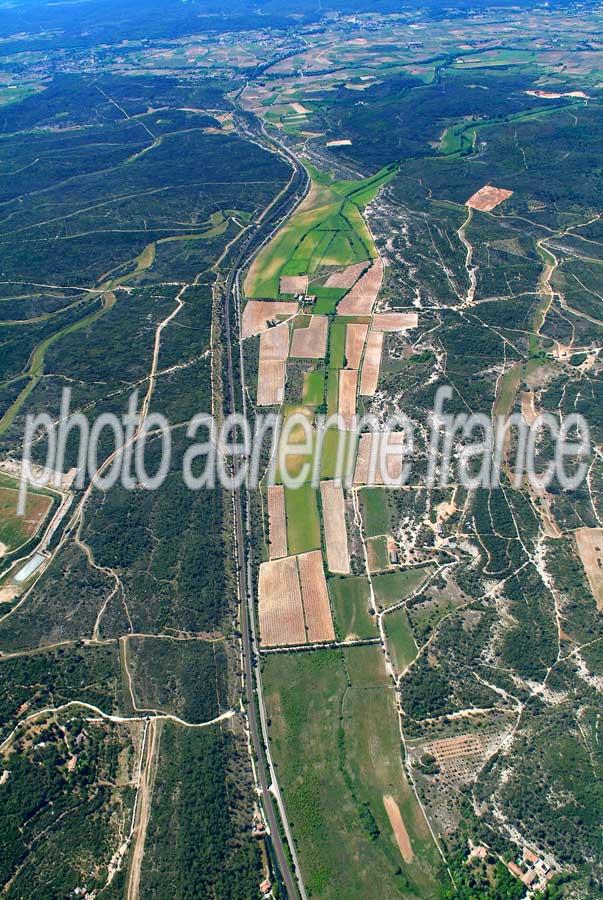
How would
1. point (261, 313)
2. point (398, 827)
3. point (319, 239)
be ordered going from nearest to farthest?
point (398, 827) → point (261, 313) → point (319, 239)

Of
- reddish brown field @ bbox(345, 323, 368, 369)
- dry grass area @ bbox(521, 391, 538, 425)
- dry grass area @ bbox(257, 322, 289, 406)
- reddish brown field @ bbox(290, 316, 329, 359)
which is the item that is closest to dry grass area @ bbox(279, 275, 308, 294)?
reddish brown field @ bbox(290, 316, 329, 359)

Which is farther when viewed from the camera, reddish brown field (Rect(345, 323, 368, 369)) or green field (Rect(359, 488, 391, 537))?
reddish brown field (Rect(345, 323, 368, 369))

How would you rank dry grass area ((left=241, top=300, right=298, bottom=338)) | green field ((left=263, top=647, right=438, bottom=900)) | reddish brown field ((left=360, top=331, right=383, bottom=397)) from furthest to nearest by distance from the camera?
dry grass area ((left=241, top=300, right=298, bottom=338))
reddish brown field ((left=360, top=331, right=383, bottom=397))
green field ((left=263, top=647, right=438, bottom=900))

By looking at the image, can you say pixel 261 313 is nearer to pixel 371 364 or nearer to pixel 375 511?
pixel 371 364

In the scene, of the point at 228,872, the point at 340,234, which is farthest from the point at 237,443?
the point at 340,234

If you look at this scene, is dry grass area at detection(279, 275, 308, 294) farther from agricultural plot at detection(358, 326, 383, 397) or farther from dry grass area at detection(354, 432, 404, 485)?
dry grass area at detection(354, 432, 404, 485)

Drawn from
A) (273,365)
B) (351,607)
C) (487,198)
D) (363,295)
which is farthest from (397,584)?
(487,198)

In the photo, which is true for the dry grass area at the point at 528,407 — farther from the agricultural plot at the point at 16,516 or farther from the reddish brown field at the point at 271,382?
the agricultural plot at the point at 16,516
